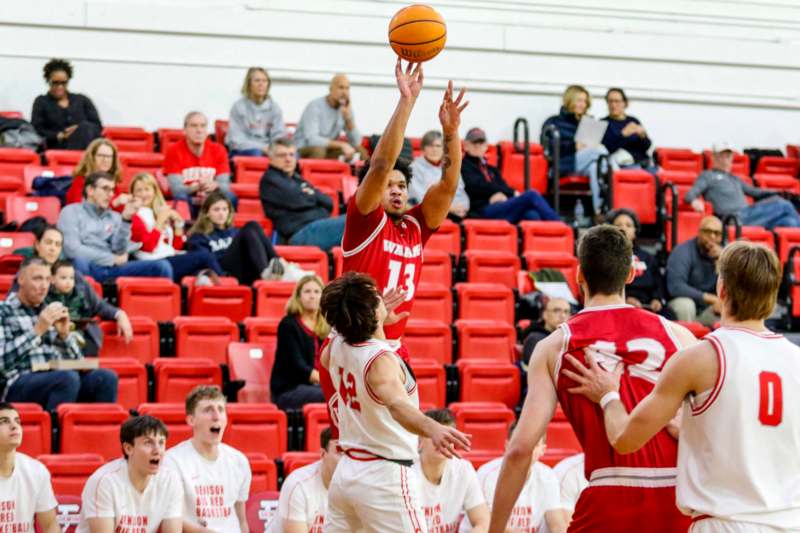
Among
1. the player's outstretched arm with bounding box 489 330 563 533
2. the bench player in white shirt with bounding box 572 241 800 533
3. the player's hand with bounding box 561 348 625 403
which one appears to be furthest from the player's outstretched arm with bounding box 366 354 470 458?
the bench player in white shirt with bounding box 572 241 800 533

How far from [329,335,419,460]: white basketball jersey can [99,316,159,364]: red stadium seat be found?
167 inches

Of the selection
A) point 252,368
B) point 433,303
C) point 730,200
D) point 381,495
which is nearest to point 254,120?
point 433,303

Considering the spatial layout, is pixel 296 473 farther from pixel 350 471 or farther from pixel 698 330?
pixel 698 330

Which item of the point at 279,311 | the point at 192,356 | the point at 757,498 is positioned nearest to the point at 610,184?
the point at 279,311

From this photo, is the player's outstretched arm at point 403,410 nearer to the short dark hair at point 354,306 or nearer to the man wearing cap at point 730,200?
the short dark hair at point 354,306

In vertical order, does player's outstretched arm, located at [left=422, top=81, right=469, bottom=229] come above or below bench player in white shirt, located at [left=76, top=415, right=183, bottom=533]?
above

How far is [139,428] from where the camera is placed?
26.3 ft

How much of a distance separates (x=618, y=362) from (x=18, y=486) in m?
4.33

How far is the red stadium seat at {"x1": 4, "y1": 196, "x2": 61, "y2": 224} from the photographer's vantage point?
11266 millimetres

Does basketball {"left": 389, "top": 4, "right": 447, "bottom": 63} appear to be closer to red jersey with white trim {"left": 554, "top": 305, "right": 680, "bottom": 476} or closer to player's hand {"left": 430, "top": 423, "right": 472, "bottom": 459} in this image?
player's hand {"left": 430, "top": 423, "right": 472, "bottom": 459}

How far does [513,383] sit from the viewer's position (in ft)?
33.2

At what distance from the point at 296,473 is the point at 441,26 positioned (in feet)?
9.35

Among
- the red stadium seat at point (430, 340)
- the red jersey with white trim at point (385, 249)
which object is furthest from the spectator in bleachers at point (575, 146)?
the red jersey with white trim at point (385, 249)

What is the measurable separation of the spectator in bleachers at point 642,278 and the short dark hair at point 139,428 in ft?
15.1
